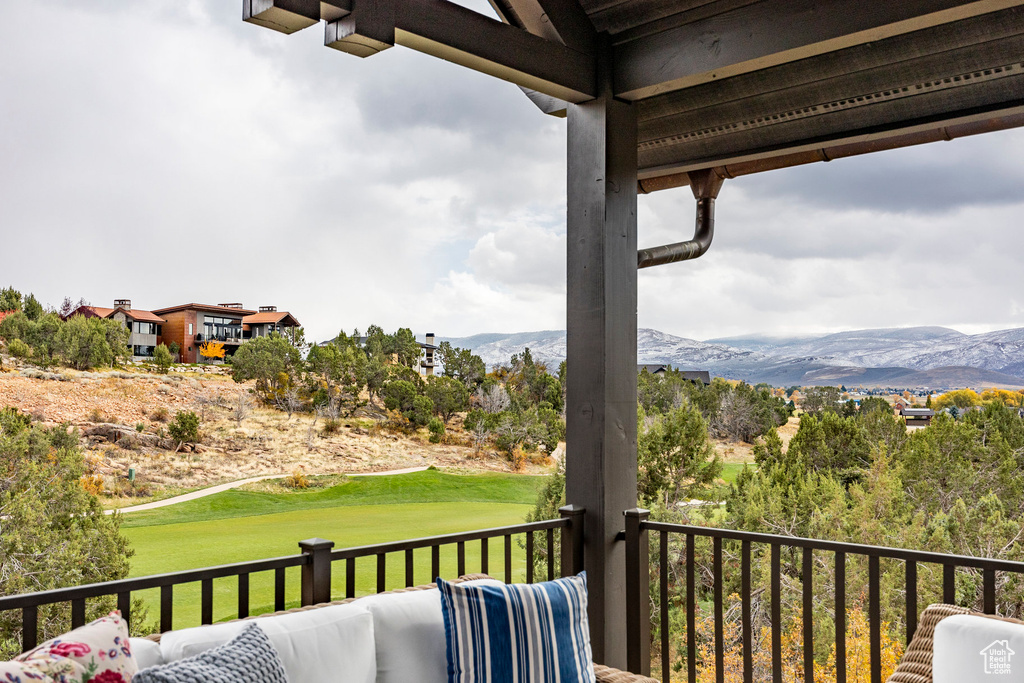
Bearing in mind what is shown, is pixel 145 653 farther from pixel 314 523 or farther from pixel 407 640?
pixel 314 523

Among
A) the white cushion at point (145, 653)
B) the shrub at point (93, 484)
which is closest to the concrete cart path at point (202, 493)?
the shrub at point (93, 484)

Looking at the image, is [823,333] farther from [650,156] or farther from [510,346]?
[650,156]

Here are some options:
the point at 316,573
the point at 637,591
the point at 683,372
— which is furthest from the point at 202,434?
the point at 316,573

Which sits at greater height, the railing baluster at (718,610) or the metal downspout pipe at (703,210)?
the metal downspout pipe at (703,210)

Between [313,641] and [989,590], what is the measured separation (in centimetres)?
173

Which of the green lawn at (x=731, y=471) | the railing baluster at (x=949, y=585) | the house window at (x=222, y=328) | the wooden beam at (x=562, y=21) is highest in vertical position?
the wooden beam at (x=562, y=21)

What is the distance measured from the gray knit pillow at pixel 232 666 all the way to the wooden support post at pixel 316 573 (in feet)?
1.18

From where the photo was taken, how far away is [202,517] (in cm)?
738

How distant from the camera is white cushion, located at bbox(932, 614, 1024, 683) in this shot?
178 cm

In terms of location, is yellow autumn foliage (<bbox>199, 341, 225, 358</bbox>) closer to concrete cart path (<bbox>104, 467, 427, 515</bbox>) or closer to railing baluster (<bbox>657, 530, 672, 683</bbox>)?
concrete cart path (<bbox>104, 467, 427, 515</bbox>)

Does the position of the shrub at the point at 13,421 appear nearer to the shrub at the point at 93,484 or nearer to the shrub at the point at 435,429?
the shrub at the point at 93,484

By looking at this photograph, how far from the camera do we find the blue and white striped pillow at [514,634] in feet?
6.03

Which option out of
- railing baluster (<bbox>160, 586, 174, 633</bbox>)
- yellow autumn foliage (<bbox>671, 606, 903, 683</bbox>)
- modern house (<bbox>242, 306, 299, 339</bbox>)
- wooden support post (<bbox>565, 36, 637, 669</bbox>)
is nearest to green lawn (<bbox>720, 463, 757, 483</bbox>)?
yellow autumn foliage (<bbox>671, 606, 903, 683</bbox>)
